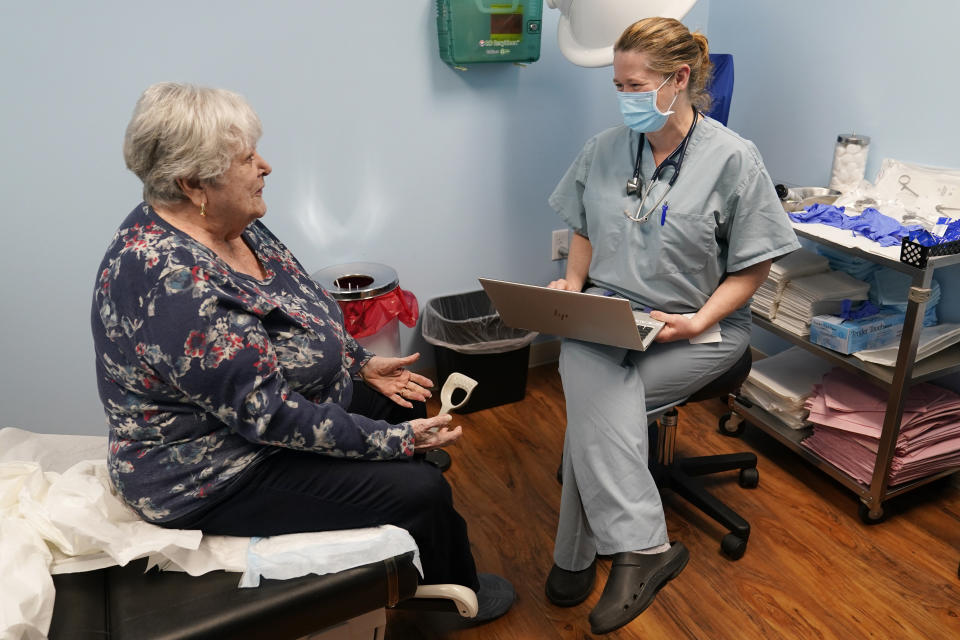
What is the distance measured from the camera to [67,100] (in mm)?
1840

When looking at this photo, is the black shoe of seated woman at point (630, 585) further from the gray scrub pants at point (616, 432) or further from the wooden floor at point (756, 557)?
the wooden floor at point (756, 557)

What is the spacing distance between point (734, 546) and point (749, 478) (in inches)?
12.5

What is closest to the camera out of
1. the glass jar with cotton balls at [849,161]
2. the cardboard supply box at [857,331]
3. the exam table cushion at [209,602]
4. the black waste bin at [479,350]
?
the exam table cushion at [209,602]

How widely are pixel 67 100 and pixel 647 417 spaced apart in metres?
1.65

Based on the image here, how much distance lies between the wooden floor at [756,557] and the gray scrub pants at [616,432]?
0.19 meters

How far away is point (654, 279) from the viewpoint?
5.53 ft

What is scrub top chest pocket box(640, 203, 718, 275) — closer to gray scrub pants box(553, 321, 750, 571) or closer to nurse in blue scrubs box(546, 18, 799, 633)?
nurse in blue scrubs box(546, 18, 799, 633)

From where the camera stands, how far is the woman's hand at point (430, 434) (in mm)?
1388

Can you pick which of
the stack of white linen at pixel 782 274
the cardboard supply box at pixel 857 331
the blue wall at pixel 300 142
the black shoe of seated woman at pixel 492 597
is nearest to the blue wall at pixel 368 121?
the blue wall at pixel 300 142

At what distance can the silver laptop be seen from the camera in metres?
1.47

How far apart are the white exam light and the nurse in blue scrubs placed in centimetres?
32

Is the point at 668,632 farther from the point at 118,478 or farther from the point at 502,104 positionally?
the point at 502,104

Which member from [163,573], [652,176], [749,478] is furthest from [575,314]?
[163,573]

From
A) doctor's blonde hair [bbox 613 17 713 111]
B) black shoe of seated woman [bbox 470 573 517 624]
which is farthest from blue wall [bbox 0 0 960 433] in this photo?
black shoe of seated woman [bbox 470 573 517 624]
